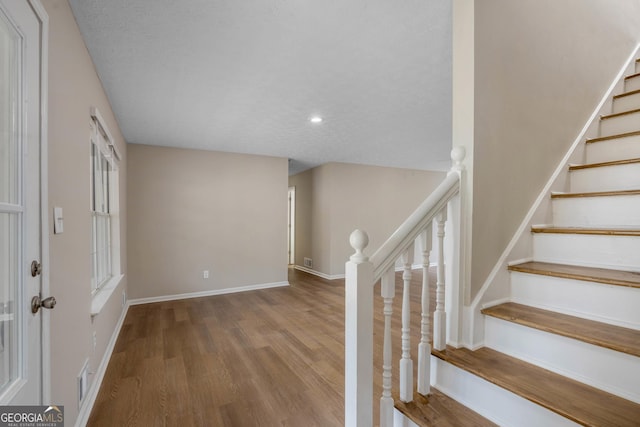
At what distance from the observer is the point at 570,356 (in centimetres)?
108

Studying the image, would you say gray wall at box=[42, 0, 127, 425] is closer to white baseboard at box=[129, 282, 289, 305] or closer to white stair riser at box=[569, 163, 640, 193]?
white baseboard at box=[129, 282, 289, 305]

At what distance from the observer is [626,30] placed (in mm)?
2176

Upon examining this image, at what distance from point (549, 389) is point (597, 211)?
1.04 m

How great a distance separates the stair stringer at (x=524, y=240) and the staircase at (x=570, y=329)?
→ 4cm

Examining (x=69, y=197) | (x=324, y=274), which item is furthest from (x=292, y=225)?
(x=69, y=197)

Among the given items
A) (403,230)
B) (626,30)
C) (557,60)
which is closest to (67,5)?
(403,230)

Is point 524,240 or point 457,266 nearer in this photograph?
point 457,266

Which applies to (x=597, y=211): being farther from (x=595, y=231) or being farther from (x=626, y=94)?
(x=626, y=94)

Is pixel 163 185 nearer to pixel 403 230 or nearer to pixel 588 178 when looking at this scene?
pixel 403 230

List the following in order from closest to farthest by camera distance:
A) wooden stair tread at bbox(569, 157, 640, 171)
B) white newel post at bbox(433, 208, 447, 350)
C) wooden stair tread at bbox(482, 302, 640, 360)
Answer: wooden stair tread at bbox(482, 302, 640, 360) < white newel post at bbox(433, 208, 447, 350) < wooden stair tread at bbox(569, 157, 640, 171)

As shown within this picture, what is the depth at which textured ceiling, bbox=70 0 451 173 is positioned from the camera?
1.52 meters

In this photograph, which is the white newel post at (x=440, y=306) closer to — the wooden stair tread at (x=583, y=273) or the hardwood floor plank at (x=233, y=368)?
the hardwood floor plank at (x=233, y=368)

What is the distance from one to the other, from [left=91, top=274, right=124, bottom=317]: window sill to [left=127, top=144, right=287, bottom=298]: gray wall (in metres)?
1.02

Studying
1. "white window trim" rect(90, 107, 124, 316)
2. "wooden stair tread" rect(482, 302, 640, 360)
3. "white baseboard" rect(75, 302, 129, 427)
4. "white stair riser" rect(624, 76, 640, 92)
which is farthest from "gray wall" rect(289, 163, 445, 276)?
"wooden stair tread" rect(482, 302, 640, 360)
